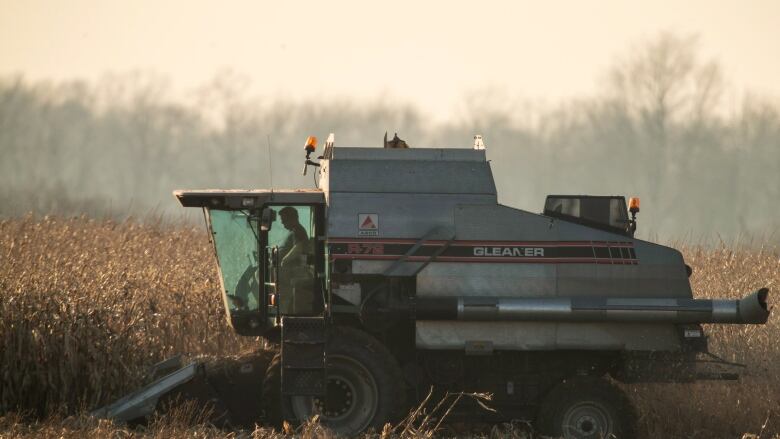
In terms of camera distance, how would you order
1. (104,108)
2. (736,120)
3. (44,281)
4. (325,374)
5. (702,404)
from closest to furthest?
(325,374), (702,404), (44,281), (736,120), (104,108)

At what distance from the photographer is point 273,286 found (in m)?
13.0

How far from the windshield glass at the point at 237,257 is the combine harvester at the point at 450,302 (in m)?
0.06

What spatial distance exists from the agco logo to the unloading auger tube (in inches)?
17.5

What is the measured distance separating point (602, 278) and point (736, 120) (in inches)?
1953

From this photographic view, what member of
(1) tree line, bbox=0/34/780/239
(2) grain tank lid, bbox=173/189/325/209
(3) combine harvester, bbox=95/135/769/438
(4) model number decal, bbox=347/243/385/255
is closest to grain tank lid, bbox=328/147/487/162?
(3) combine harvester, bbox=95/135/769/438

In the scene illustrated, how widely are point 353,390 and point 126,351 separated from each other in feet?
9.68

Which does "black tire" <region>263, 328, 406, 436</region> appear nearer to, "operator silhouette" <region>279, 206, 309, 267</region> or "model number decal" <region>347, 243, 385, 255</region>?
"model number decal" <region>347, 243, 385, 255</region>

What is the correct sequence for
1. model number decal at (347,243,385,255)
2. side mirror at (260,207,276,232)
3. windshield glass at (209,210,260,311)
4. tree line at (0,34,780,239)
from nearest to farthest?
model number decal at (347,243,385,255), side mirror at (260,207,276,232), windshield glass at (209,210,260,311), tree line at (0,34,780,239)

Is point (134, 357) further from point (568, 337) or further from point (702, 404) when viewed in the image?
point (702, 404)

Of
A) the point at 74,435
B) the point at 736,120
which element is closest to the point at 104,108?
the point at 736,120

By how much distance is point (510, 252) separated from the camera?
12.6 metres

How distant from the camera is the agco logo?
1262 cm

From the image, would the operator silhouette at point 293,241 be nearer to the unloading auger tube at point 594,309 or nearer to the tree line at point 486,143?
the unloading auger tube at point 594,309

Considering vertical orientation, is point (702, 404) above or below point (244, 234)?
below
